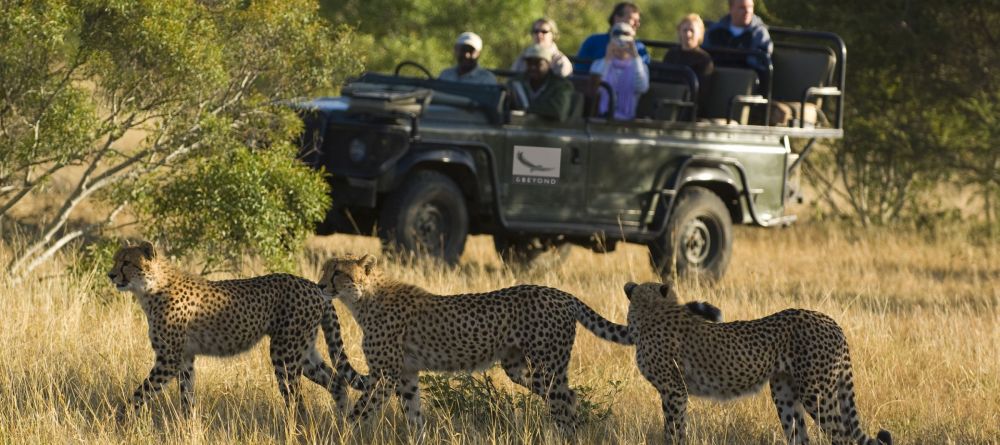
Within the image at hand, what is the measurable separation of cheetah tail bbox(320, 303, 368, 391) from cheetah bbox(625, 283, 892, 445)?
1.36m

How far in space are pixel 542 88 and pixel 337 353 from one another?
546 cm

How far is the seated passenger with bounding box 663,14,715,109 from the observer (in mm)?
13297

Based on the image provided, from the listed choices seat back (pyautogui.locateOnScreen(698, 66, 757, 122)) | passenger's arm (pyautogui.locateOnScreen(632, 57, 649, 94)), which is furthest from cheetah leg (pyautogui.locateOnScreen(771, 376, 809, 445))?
seat back (pyautogui.locateOnScreen(698, 66, 757, 122))

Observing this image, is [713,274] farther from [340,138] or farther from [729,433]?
[729,433]

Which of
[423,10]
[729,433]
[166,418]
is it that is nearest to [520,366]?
[729,433]

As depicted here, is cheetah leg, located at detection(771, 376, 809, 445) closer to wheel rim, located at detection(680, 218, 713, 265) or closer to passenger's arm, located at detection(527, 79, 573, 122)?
passenger's arm, located at detection(527, 79, 573, 122)

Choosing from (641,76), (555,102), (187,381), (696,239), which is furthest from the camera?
(696,239)

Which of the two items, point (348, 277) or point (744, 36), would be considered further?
point (744, 36)

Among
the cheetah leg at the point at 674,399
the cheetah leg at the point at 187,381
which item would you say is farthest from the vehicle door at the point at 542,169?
the cheetah leg at the point at 674,399

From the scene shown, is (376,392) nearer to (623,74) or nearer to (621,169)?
(621,169)

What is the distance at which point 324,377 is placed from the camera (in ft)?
24.5

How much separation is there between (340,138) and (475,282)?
4.85ft

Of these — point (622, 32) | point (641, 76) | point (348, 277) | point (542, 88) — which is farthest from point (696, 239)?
point (348, 277)

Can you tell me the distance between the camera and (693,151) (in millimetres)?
13172
